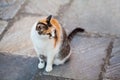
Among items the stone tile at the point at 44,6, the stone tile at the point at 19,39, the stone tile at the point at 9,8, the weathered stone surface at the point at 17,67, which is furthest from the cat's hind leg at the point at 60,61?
the stone tile at the point at 9,8

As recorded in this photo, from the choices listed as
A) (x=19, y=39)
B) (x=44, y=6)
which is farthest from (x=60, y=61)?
(x=44, y=6)

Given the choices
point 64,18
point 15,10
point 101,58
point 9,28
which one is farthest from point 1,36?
point 101,58

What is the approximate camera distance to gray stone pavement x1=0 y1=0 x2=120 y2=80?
312 centimetres

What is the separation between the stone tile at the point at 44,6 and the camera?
Result: 3883mm

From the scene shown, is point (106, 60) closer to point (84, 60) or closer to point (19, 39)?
point (84, 60)

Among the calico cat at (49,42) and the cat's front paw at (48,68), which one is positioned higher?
the calico cat at (49,42)

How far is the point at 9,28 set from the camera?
3.67 meters

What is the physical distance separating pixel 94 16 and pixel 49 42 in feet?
3.52

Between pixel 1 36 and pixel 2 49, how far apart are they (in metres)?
0.21

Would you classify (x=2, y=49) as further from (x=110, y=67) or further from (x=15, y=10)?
(x=110, y=67)

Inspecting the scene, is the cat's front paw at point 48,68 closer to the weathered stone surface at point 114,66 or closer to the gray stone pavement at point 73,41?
the gray stone pavement at point 73,41

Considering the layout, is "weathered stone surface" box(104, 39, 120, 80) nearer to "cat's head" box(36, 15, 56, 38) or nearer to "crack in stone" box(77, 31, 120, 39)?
"crack in stone" box(77, 31, 120, 39)

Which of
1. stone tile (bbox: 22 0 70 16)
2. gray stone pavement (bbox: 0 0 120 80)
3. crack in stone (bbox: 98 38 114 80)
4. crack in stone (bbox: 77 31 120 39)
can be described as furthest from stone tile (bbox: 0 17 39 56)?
crack in stone (bbox: 98 38 114 80)

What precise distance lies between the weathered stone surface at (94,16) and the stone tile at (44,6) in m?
0.14
